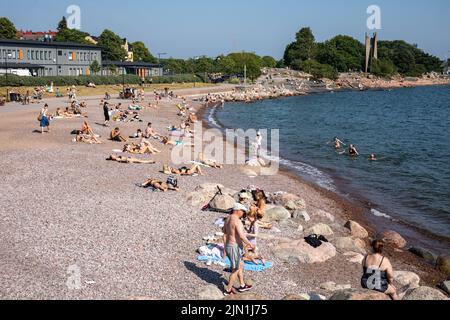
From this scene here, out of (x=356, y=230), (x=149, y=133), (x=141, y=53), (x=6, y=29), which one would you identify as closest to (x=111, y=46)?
(x=6, y=29)

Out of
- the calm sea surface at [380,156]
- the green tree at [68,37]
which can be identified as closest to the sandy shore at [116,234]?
the calm sea surface at [380,156]

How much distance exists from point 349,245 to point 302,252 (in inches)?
80.9

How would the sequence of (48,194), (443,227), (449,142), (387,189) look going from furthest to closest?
(449,142), (387,189), (443,227), (48,194)

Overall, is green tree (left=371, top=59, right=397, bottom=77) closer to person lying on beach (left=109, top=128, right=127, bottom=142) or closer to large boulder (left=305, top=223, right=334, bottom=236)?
person lying on beach (left=109, top=128, right=127, bottom=142)

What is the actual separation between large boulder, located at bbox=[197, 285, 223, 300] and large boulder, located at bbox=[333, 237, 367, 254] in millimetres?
5215

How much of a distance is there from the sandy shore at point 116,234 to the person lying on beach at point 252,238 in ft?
1.53

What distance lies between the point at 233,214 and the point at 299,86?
122m

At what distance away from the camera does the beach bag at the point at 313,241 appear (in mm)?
13047

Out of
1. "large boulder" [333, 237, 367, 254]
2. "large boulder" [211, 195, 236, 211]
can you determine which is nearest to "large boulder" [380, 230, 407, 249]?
"large boulder" [333, 237, 367, 254]

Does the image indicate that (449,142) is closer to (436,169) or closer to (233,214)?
(436,169)

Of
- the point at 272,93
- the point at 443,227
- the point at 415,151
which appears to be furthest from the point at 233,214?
the point at 272,93

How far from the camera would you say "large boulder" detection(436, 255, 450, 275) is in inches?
520

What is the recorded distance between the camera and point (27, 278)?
974 centimetres
